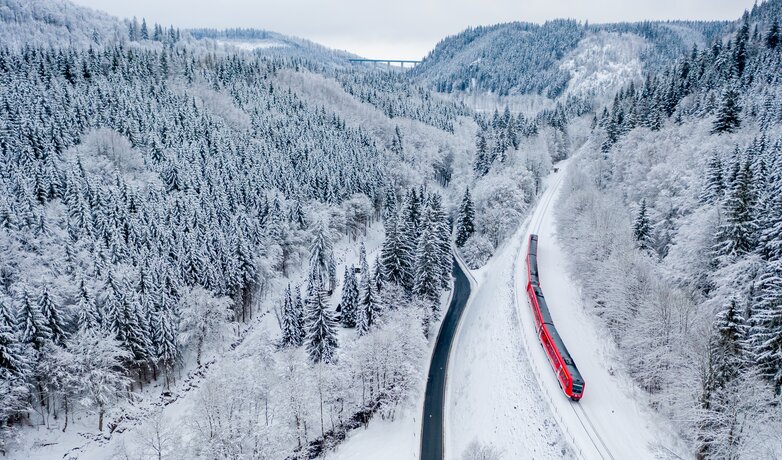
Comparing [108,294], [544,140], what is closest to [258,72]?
[544,140]

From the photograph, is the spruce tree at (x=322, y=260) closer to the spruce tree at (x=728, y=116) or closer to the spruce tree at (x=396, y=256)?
the spruce tree at (x=396, y=256)

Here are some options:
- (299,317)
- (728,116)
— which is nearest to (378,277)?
(299,317)

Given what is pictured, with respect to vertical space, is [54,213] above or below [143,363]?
above

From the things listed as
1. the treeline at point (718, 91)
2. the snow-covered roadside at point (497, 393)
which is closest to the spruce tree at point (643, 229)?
the snow-covered roadside at point (497, 393)

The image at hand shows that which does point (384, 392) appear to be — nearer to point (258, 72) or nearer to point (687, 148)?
point (687, 148)

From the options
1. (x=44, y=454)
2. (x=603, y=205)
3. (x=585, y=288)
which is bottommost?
(x=44, y=454)

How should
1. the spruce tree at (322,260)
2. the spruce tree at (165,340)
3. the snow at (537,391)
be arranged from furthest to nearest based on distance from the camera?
the spruce tree at (322,260) < the spruce tree at (165,340) < the snow at (537,391)

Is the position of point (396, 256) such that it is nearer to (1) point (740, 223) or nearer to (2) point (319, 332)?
(2) point (319, 332)
